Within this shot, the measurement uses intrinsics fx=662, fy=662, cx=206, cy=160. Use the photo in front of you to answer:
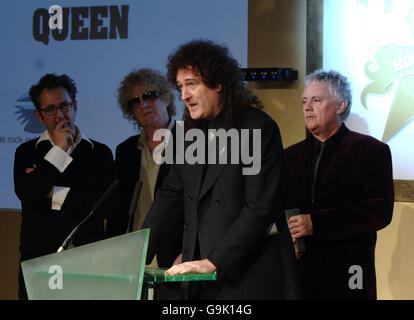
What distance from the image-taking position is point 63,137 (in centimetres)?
395

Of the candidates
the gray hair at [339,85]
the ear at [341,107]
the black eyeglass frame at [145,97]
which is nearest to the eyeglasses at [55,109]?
the black eyeglass frame at [145,97]

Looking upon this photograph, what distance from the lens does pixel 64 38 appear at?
5035 mm

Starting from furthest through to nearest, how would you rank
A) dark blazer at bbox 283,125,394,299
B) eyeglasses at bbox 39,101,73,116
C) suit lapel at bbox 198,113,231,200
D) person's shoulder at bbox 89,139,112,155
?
eyeglasses at bbox 39,101,73,116, person's shoulder at bbox 89,139,112,155, dark blazer at bbox 283,125,394,299, suit lapel at bbox 198,113,231,200

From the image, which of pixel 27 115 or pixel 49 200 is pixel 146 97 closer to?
pixel 49 200

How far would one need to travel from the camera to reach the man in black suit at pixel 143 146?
3.87 metres

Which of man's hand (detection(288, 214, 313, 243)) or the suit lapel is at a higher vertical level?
the suit lapel

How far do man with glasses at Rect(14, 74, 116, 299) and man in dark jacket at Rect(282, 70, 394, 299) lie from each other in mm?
1110

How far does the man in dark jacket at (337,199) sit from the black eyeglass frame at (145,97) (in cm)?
92

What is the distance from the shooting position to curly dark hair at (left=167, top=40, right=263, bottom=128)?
8.98ft

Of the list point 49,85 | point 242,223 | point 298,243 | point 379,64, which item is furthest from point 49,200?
point 379,64

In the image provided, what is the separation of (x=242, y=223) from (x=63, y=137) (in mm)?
1780

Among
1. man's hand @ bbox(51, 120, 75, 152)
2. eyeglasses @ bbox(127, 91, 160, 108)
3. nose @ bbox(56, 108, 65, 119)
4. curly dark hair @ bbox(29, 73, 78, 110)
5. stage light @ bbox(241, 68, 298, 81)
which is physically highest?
stage light @ bbox(241, 68, 298, 81)

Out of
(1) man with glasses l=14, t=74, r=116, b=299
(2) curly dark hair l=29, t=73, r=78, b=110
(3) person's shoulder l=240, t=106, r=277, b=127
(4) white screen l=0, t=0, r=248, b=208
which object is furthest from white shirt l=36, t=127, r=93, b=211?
(3) person's shoulder l=240, t=106, r=277, b=127

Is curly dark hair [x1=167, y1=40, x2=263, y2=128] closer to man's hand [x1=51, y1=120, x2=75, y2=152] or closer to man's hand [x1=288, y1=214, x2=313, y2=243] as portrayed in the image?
→ man's hand [x1=288, y1=214, x2=313, y2=243]
